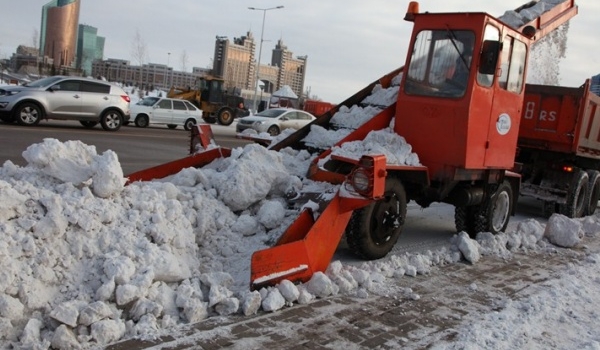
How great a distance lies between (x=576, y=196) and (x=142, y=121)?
19.3 m

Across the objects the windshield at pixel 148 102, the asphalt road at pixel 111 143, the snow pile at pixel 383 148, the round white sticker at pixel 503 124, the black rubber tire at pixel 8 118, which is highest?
the round white sticker at pixel 503 124

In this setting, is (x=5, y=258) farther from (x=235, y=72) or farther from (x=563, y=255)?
(x=235, y=72)

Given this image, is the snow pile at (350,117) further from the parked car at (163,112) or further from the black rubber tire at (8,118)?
the parked car at (163,112)

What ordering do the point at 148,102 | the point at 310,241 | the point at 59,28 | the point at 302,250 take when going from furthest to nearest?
the point at 59,28
the point at 148,102
the point at 310,241
the point at 302,250

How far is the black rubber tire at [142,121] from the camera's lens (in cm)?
2486

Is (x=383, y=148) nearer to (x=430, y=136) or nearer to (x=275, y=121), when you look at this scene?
(x=430, y=136)

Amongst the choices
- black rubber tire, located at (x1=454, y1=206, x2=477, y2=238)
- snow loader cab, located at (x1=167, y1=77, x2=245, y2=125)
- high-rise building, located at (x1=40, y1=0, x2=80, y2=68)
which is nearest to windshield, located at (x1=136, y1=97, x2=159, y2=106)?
snow loader cab, located at (x1=167, y1=77, x2=245, y2=125)

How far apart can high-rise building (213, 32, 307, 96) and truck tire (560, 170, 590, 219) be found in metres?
64.0

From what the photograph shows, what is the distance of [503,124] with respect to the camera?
7.15m

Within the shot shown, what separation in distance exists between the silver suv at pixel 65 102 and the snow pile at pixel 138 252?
13331mm

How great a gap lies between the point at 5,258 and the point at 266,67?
93527 mm

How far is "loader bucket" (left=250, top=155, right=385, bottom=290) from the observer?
4.61 m

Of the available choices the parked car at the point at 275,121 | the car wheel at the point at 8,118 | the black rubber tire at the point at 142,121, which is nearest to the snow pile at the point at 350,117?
the car wheel at the point at 8,118

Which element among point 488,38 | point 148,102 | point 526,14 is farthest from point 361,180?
point 148,102
